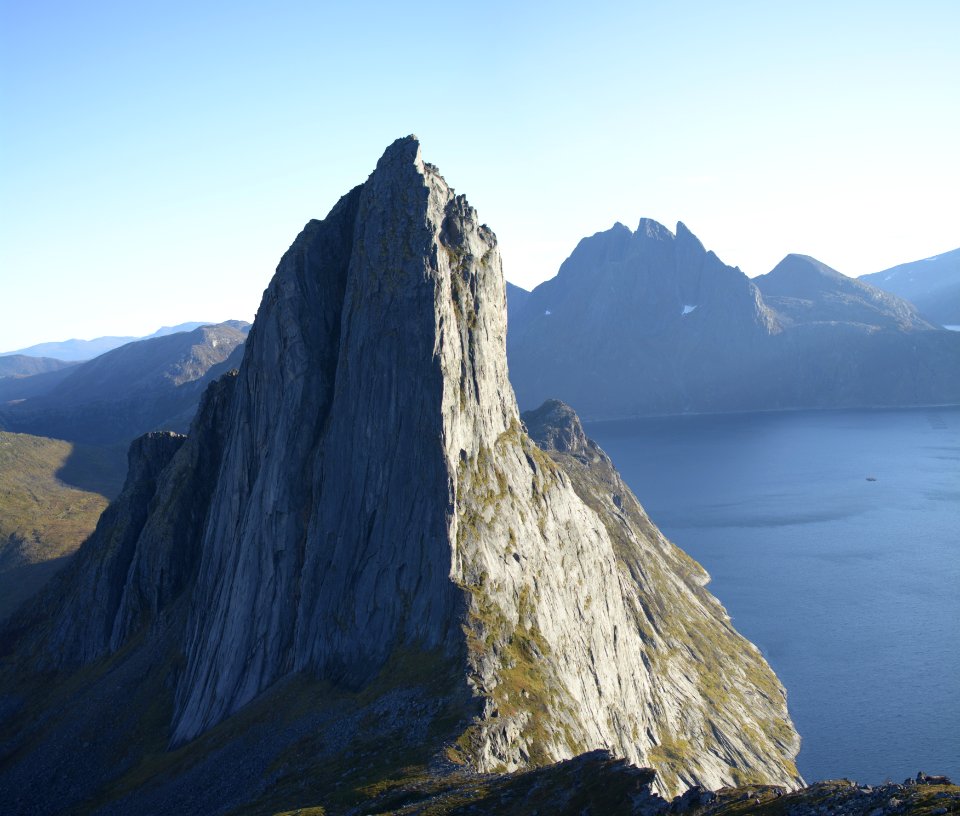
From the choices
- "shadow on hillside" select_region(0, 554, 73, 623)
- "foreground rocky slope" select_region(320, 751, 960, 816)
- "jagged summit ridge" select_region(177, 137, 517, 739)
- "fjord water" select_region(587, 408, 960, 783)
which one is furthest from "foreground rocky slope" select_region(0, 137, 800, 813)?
"shadow on hillside" select_region(0, 554, 73, 623)

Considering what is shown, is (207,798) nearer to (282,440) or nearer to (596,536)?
(282,440)

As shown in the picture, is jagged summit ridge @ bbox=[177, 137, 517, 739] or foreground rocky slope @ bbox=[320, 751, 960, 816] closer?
foreground rocky slope @ bbox=[320, 751, 960, 816]

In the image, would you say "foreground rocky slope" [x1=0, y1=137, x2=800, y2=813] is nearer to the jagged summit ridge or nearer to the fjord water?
the jagged summit ridge

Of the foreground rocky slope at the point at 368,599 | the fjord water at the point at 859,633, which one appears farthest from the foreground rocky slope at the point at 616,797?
the fjord water at the point at 859,633

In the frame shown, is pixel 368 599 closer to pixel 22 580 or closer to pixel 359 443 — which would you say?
pixel 359 443

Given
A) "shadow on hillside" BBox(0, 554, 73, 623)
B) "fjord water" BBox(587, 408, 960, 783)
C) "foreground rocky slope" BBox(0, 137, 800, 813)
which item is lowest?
"fjord water" BBox(587, 408, 960, 783)

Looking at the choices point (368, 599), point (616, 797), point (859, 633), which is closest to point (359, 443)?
point (368, 599)

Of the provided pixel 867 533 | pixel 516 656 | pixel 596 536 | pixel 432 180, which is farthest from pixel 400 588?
pixel 867 533

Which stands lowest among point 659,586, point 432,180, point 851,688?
point 851,688
